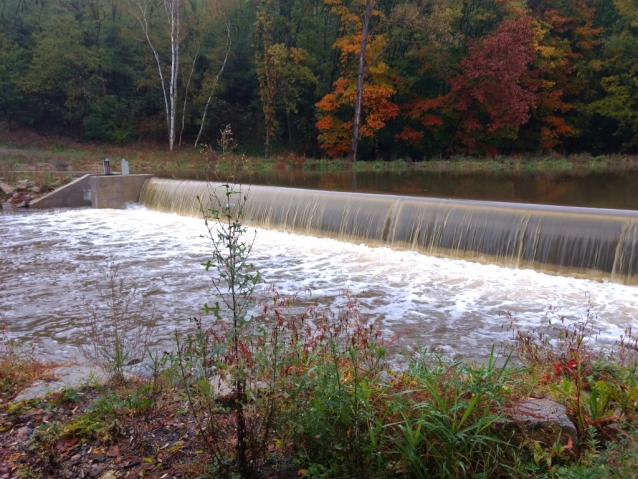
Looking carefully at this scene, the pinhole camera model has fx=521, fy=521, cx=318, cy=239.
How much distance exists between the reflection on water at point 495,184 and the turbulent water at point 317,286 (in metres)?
2.51

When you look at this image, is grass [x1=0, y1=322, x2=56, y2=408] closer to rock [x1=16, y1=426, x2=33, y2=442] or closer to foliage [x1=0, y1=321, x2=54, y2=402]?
foliage [x1=0, y1=321, x2=54, y2=402]

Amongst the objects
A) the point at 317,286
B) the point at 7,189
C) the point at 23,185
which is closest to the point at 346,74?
the point at 23,185

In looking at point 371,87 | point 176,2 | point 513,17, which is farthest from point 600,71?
point 176,2

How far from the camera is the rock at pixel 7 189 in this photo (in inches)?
680

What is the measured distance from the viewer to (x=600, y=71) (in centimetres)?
3100

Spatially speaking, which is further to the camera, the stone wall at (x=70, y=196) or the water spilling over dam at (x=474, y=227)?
the stone wall at (x=70, y=196)

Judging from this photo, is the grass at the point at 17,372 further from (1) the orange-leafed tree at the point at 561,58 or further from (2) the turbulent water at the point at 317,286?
(1) the orange-leafed tree at the point at 561,58

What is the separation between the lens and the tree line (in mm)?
28297

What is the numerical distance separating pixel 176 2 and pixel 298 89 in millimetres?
8439

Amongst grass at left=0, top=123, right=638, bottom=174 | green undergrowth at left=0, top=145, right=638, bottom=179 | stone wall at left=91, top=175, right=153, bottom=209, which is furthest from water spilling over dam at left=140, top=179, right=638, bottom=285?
green undergrowth at left=0, top=145, right=638, bottom=179

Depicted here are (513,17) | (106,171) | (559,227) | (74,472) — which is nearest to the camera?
(74,472)

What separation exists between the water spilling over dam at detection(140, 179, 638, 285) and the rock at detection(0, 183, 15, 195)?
8959mm

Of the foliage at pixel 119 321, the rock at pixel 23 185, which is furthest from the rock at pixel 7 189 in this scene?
the foliage at pixel 119 321

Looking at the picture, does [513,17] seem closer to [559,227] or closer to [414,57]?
[414,57]
